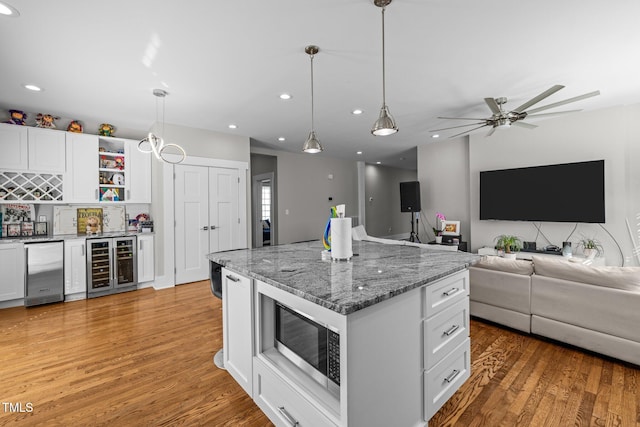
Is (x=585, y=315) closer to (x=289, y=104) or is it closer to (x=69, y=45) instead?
(x=289, y=104)

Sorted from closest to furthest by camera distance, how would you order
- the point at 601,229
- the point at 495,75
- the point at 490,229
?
the point at 495,75 < the point at 601,229 < the point at 490,229

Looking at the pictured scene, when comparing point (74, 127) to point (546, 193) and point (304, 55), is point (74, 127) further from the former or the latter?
point (546, 193)

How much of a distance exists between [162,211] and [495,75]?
4660 millimetres

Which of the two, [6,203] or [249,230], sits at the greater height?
[6,203]

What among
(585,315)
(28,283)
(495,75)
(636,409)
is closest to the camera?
(636,409)

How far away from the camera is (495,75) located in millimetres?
2893

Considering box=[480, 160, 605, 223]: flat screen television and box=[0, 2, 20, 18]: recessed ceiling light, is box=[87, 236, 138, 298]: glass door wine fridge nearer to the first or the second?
box=[0, 2, 20, 18]: recessed ceiling light

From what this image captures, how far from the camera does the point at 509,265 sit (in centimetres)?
263

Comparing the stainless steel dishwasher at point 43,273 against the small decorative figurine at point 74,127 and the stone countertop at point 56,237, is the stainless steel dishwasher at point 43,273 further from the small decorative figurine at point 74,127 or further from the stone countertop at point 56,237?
the small decorative figurine at point 74,127

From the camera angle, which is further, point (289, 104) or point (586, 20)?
point (289, 104)

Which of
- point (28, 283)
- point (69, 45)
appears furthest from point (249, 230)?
point (69, 45)

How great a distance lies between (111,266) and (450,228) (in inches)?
227

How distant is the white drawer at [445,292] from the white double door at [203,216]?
13.3 feet

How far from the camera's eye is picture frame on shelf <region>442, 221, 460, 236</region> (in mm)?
5477
